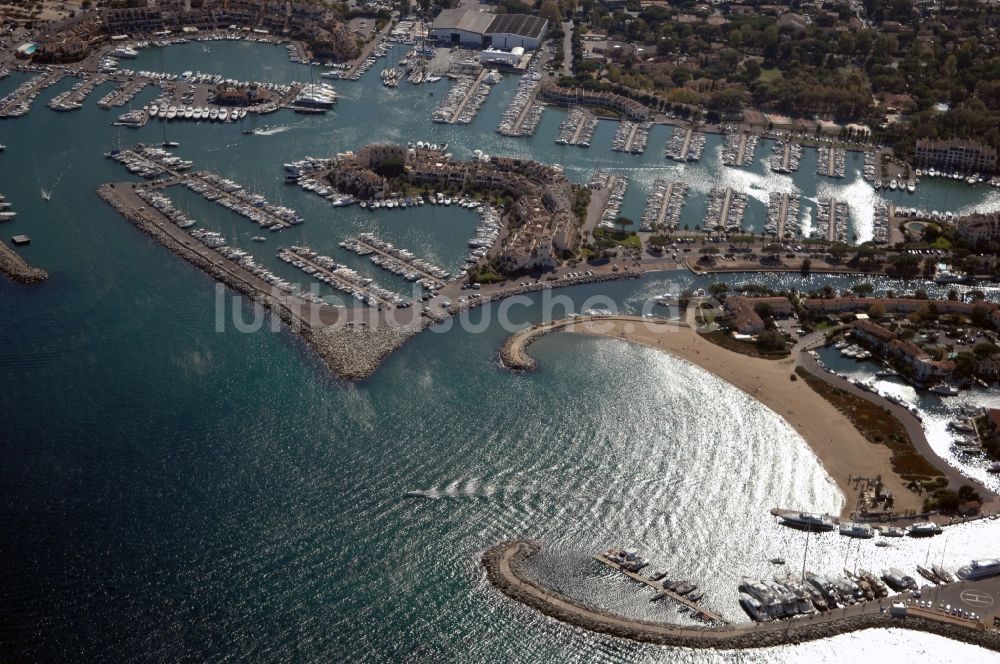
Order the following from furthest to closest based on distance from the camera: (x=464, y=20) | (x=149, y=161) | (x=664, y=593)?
(x=464, y=20) → (x=149, y=161) → (x=664, y=593)

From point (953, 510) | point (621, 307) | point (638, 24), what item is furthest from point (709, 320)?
point (638, 24)

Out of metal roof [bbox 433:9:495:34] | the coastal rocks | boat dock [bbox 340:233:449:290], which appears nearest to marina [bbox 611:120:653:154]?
metal roof [bbox 433:9:495:34]

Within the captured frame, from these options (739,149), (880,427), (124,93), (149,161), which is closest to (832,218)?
(739,149)

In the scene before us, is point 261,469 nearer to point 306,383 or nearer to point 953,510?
point 306,383

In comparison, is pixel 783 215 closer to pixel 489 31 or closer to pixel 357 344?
pixel 357 344

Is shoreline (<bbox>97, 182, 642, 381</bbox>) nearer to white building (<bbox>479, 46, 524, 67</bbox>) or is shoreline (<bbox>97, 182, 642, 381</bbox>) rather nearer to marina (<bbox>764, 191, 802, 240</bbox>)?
marina (<bbox>764, 191, 802, 240</bbox>)

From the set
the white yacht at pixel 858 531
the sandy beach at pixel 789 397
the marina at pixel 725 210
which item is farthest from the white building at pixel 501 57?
the white yacht at pixel 858 531

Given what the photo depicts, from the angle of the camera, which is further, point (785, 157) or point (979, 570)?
point (785, 157)

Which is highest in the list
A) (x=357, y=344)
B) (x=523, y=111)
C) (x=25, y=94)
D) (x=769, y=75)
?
(x=769, y=75)
